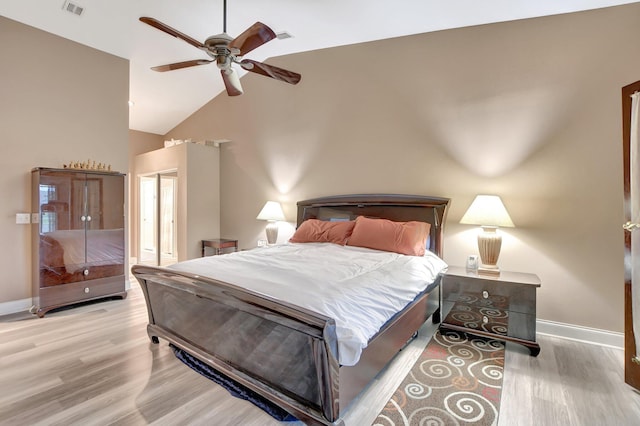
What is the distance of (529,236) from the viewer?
312 centimetres

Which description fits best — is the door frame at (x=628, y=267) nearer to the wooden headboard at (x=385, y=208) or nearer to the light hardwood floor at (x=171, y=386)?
the light hardwood floor at (x=171, y=386)

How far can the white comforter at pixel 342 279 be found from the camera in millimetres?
1710

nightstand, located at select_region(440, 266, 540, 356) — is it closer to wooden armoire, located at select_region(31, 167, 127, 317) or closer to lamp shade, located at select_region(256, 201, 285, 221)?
lamp shade, located at select_region(256, 201, 285, 221)

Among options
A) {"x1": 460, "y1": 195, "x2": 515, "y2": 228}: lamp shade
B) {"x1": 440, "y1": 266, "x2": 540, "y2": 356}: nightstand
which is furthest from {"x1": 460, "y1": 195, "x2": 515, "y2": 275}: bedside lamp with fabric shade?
{"x1": 440, "y1": 266, "x2": 540, "y2": 356}: nightstand

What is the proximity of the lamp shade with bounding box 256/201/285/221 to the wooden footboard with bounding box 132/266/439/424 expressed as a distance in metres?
2.23

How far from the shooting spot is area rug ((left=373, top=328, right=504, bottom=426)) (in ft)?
6.03

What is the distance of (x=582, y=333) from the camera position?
288 cm

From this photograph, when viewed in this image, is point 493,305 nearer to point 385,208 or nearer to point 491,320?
point 491,320

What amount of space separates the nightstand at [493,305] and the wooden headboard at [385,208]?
1.96 ft

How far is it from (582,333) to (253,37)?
3712 mm

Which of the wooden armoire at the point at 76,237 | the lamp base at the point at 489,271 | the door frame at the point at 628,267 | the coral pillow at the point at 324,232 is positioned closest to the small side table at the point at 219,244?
the wooden armoire at the point at 76,237

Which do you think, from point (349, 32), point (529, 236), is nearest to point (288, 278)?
point (529, 236)

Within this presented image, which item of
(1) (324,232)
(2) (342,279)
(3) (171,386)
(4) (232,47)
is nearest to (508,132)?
(1) (324,232)

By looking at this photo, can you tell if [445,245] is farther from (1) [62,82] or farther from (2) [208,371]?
(1) [62,82]
